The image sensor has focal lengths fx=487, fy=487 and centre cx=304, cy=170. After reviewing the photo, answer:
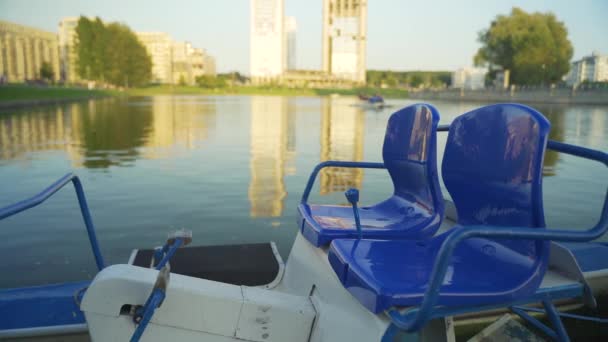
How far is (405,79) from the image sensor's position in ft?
522

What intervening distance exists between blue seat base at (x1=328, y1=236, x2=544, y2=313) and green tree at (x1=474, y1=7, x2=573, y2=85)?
7676 cm

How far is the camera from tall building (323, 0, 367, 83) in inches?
5709

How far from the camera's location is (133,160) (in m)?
11.9

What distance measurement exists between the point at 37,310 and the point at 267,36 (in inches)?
5942

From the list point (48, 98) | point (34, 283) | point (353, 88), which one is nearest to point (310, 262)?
point (34, 283)

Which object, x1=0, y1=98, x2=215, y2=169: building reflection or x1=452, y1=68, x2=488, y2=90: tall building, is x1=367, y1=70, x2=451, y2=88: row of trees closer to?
x1=452, y1=68, x2=488, y2=90: tall building

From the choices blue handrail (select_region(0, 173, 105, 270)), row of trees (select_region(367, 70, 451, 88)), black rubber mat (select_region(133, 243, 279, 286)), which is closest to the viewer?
blue handrail (select_region(0, 173, 105, 270))

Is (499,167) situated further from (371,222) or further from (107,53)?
(107,53)

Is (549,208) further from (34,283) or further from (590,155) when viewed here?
(34,283)

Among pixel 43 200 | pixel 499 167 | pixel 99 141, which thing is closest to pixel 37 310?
pixel 43 200

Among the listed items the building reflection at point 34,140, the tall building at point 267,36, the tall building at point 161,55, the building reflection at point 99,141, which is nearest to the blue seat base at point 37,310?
the building reflection at point 99,141

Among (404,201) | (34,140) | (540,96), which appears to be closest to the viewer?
(404,201)

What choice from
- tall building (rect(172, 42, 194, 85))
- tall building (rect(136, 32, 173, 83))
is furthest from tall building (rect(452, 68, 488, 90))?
tall building (rect(136, 32, 173, 83))

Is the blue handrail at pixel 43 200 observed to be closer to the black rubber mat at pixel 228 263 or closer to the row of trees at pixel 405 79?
the black rubber mat at pixel 228 263
